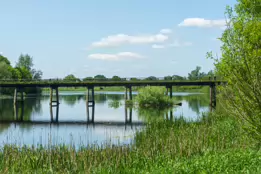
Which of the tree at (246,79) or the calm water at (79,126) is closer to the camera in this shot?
the tree at (246,79)

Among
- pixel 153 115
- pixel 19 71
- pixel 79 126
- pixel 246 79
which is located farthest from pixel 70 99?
pixel 246 79

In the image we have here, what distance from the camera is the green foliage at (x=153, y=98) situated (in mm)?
51969

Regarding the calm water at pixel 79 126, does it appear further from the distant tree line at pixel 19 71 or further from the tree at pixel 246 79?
the distant tree line at pixel 19 71

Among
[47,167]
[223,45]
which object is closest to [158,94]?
[223,45]

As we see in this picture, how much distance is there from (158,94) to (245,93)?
4111 centimetres

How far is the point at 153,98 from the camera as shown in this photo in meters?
52.0

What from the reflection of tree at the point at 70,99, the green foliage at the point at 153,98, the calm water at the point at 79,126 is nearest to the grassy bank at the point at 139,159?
the calm water at the point at 79,126

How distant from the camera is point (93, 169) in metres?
11.8

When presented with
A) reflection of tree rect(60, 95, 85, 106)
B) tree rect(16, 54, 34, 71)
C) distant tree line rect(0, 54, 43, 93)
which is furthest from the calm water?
tree rect(16, 54, 34, 71)

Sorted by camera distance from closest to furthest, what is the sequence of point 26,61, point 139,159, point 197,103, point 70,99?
point 139,159 → point 197,103 → point 70,99 → point 26,61

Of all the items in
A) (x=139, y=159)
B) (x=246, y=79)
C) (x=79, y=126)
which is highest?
(x=246, y=79)

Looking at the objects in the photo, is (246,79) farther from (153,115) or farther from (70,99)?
(70,99)

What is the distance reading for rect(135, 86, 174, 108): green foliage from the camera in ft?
171

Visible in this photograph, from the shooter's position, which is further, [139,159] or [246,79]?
[139,159]
